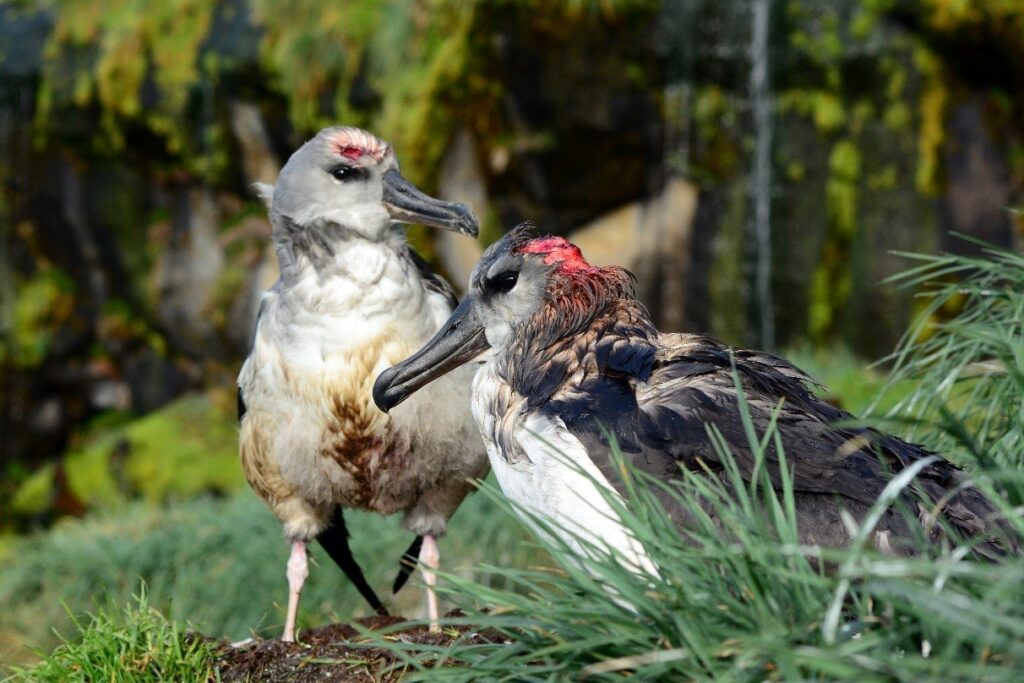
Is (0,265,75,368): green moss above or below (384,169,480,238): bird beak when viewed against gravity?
below

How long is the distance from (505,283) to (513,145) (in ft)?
18.5

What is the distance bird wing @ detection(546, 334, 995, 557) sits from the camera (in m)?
2.53

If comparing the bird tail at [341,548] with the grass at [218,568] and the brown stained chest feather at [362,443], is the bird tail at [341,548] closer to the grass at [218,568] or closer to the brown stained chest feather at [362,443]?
the brown stained chest feather at [362,443]

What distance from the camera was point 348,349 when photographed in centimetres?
364

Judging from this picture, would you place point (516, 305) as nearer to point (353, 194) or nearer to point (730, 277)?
point (353, 194)

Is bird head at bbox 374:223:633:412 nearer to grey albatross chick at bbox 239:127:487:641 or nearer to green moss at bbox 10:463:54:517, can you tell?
grey albatross chick at bbox 239:127:487:641

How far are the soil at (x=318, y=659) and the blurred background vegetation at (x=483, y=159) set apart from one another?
15.3ft

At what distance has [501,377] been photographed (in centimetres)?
313

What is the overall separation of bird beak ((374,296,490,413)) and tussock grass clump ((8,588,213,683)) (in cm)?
82

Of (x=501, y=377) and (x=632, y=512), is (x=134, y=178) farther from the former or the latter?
(x=632, y=512)

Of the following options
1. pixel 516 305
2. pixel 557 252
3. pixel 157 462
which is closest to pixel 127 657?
pixel 516 305

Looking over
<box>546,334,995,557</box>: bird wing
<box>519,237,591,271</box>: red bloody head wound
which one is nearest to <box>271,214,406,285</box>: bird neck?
<box>519,237,591,271</box>: red bloody head wound

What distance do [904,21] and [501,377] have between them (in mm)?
6356

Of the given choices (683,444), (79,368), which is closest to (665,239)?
(79,368)
